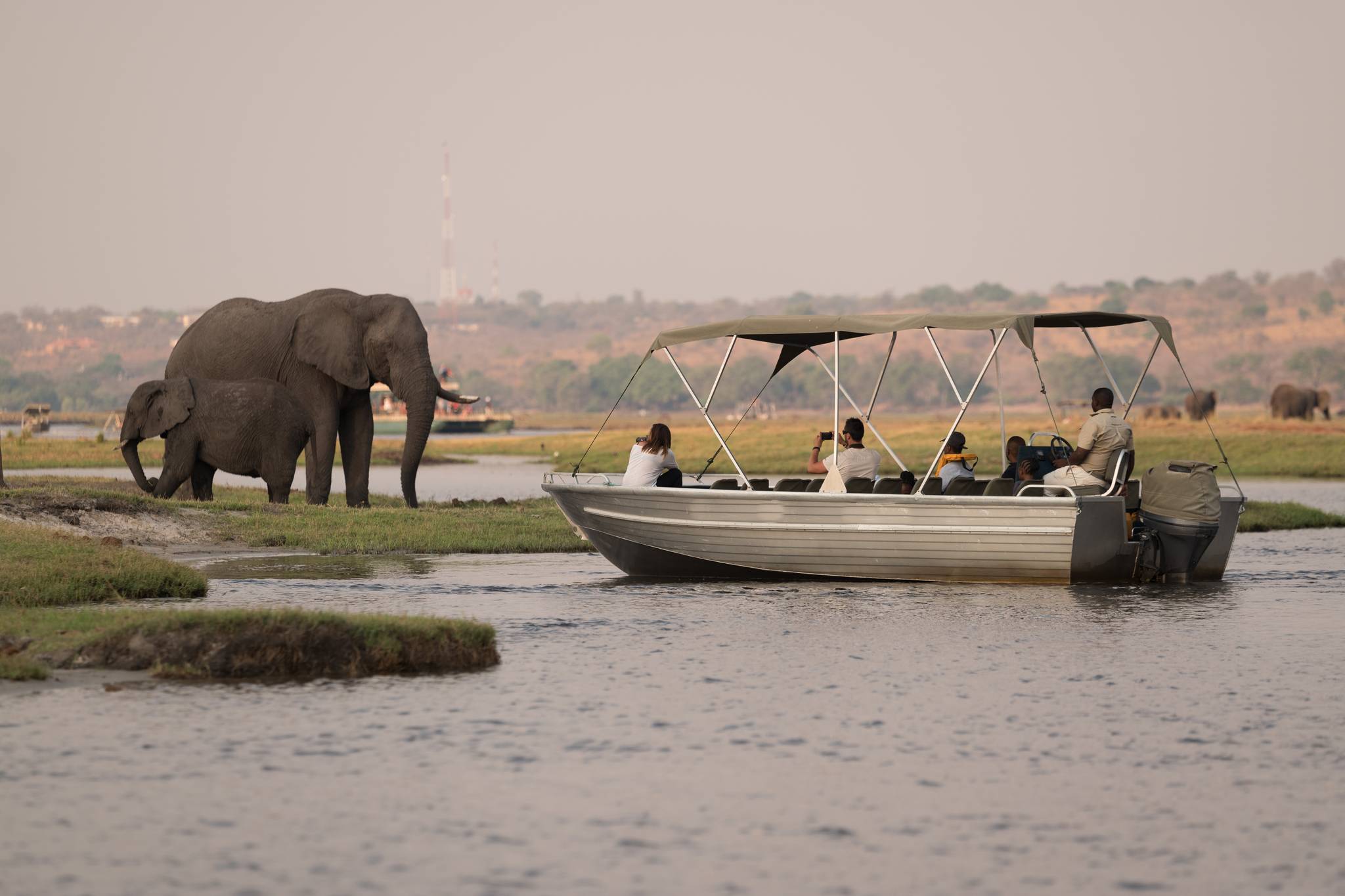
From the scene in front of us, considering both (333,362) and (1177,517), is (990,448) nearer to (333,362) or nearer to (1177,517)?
(333,362)

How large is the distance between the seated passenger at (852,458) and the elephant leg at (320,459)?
36.5ft

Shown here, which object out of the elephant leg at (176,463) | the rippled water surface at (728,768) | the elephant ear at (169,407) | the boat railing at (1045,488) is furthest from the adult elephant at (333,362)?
the rippled water surface at (728,768)

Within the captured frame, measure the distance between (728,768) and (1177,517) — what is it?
453 inches

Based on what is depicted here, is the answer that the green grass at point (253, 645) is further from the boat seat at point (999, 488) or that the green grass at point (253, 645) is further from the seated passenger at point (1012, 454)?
the seated passenger at point (1012, 454)

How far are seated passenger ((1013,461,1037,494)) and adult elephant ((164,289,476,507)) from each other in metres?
12.2

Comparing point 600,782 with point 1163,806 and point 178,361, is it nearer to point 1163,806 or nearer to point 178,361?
point 1163,806

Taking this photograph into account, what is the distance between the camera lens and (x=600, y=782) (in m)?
11.2

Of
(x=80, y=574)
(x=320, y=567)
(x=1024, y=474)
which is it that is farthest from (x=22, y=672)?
(x=1024, y=474)

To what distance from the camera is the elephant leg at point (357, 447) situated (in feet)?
102

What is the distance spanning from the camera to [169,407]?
96.6 ft

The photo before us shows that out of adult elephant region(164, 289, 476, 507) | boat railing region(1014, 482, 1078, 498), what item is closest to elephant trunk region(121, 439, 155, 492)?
adult elephant region(164, 289, 476, 507)

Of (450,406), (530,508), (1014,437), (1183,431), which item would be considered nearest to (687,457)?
(1183,431)

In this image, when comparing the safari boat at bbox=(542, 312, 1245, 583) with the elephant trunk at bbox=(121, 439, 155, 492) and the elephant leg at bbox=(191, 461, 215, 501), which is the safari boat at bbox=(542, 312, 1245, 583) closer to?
the elephant leg at bbox=(191, 461, 215, 501)

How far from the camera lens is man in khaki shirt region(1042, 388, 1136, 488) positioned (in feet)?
68.7
